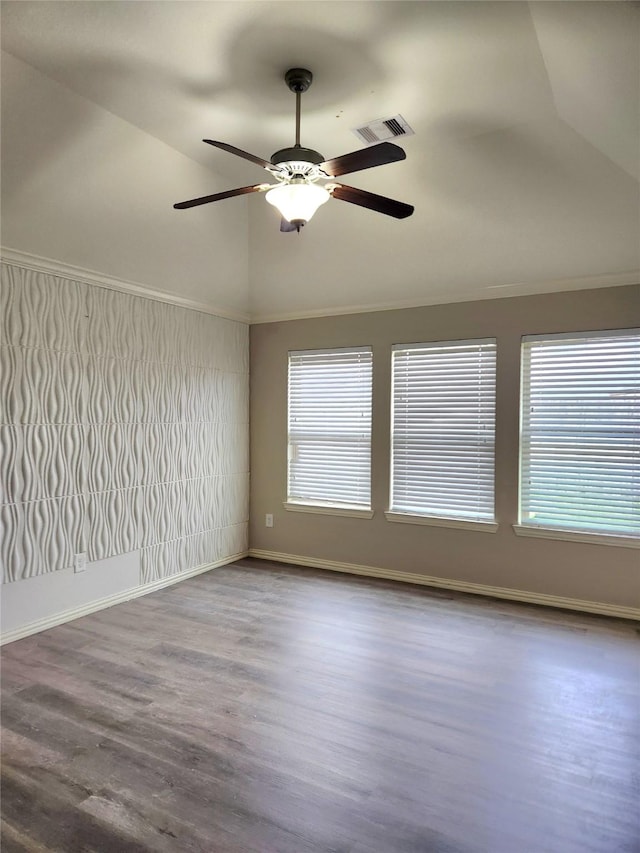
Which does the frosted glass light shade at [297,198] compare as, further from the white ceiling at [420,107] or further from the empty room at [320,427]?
the white ceiling at [420,107]

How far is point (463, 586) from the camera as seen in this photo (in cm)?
442

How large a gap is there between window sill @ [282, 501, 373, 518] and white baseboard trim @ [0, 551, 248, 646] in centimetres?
84

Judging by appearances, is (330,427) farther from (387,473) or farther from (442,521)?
(442,521)

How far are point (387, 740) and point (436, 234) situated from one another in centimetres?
324

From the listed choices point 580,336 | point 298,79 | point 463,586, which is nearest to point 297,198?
point 298,79

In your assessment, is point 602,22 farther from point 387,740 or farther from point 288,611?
point 288,611

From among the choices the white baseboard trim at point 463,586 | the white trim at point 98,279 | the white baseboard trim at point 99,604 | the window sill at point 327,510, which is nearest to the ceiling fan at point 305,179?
the white trim at point 98,279

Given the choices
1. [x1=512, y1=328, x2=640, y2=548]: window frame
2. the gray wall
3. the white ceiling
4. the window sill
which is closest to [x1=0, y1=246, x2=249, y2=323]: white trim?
the white ceiling

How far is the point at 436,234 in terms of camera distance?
3.93 meters

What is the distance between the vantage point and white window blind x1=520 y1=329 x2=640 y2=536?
3.84 meters

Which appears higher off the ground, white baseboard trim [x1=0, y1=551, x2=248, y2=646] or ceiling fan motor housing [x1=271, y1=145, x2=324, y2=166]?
ceiling fan motor housing [x1=271, y1=145, x2=324, y2=166]

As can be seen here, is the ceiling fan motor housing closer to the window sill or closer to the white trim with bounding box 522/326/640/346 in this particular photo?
the white trim with bounding box 522/326/640/346

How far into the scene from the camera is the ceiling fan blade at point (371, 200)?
247cm

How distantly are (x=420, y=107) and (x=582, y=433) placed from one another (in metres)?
2.51
